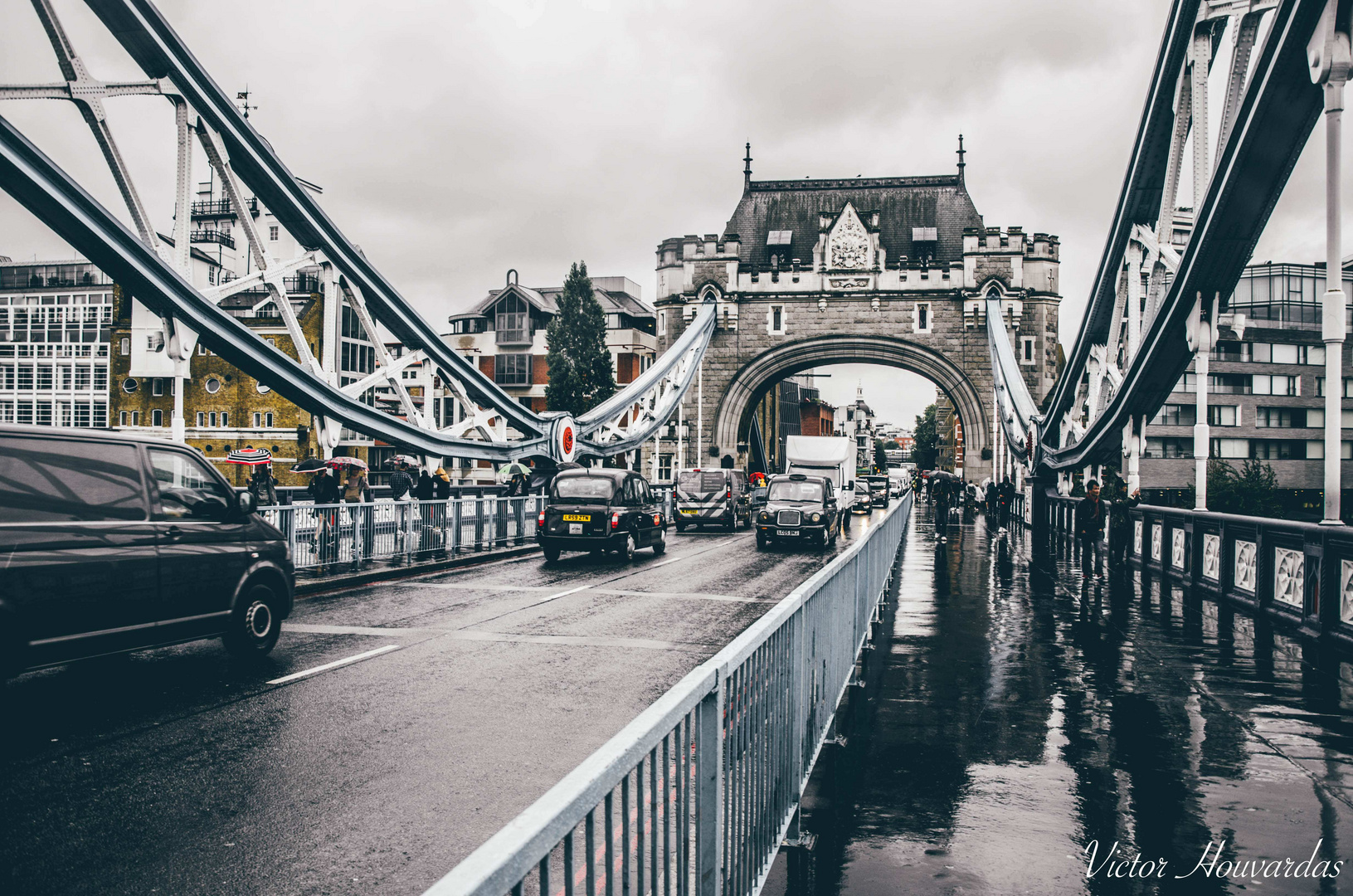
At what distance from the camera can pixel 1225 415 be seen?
60562 mm

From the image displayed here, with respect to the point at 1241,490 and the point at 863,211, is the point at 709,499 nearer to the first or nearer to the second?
the point at 863,211

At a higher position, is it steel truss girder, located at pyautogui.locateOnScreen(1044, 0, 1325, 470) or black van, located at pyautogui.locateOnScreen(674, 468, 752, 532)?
steel truss girder, located at pyautogui.locateOnScreen(1044, 0, 1325, 470)

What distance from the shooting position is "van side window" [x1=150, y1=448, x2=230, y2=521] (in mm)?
7398

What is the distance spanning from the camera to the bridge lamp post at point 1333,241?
9.45 meters

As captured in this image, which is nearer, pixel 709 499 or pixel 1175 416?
pixel 709 499

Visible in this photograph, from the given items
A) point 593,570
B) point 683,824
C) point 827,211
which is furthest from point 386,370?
point 827,211

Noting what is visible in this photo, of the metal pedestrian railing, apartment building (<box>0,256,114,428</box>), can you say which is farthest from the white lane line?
apartment building (<box>0,256,114,428</box>)

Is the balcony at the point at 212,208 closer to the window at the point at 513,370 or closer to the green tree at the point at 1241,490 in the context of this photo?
the window at the point at 513,370

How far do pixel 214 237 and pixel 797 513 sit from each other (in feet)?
178

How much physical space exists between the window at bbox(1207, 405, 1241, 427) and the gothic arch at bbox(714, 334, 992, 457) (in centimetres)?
2126

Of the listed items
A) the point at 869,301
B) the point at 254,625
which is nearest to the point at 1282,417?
the point at 869,301

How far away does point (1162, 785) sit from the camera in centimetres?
501

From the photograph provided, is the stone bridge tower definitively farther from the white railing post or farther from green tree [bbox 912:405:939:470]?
green tree [bbox 912:405:939:470]

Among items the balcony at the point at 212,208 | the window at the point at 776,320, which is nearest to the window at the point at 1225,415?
the window at the point at 776,320
